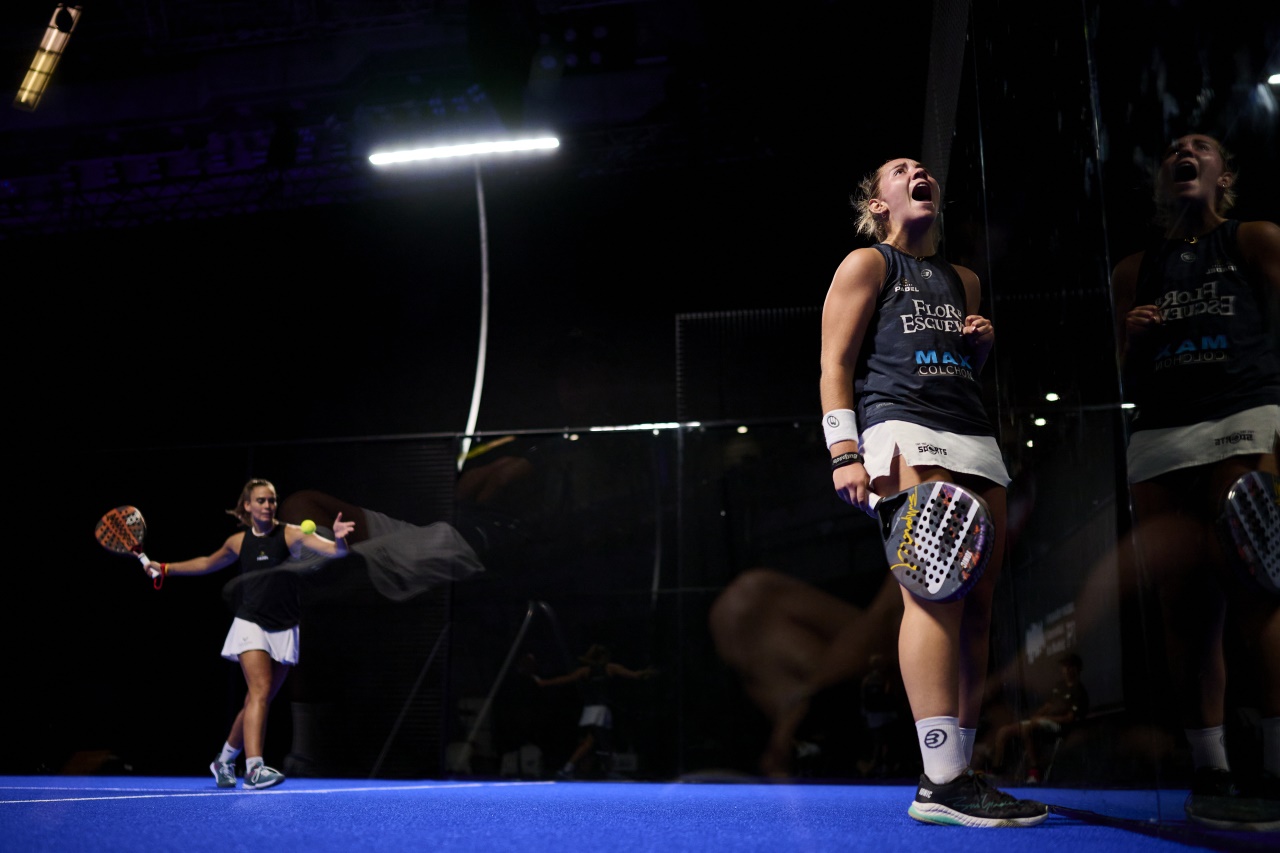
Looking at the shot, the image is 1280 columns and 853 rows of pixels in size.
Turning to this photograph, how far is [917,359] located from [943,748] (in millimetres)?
743

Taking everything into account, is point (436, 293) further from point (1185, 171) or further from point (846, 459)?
point (1185, 171)

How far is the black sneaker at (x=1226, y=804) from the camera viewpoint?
138cm

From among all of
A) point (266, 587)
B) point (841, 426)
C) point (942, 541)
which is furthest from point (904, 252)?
point (266, 587)

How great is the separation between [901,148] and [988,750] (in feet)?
11.9

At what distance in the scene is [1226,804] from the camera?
4.80ft

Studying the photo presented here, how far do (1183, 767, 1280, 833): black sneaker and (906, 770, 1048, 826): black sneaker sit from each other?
0.92 feet

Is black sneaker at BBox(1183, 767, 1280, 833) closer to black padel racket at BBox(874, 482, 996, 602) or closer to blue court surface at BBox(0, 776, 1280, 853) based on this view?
blue court surface at BBox(0, 776, 1280, 853)

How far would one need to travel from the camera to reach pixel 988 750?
419 centimetres

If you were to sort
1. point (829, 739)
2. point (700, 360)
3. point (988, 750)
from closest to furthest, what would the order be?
1. point (988, 750)
2. point (829, 739)
3. point (700, 360)

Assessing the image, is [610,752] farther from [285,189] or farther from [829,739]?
[285,189]

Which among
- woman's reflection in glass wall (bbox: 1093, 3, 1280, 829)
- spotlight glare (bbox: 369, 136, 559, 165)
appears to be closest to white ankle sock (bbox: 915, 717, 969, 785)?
woman's reflection in glass wall (bbox: 1093, 3, 1280, 829)

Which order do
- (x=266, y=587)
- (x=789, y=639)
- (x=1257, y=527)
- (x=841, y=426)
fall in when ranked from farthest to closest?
1. (x=789, y=639)
2. (x=266, y=587)
3. (x=841, y=426)
4. (x=1257, y=527)

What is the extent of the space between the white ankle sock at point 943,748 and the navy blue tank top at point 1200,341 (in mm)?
620

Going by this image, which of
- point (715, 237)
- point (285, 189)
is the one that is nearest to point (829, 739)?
point (715, 237)
